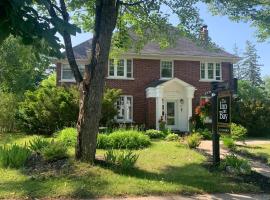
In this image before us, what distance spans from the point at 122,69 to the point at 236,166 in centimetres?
1780

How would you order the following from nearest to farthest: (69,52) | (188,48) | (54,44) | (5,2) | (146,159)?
(5,2) < (54,44) < (69,52) < (146,159) < (188,48)

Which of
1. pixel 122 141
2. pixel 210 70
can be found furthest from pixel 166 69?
pixel 122 141

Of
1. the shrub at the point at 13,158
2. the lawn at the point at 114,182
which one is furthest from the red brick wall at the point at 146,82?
the shrub at the point at 13,158

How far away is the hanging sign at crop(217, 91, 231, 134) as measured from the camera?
38.5 ft

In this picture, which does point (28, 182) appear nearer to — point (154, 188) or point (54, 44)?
point (154, 188)

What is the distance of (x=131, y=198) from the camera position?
8703 millimetres

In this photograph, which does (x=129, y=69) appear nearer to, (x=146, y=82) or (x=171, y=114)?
(x=146, y=82)

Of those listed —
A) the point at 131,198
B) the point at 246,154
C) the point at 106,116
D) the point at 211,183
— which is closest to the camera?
the point at 131,198

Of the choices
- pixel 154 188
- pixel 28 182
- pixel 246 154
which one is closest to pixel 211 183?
pixel 154 188

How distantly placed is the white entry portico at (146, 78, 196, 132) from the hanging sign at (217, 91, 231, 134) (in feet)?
47.7

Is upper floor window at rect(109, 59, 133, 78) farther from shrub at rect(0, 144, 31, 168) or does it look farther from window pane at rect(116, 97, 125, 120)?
shrub at rect(0, 144, 31, 168)

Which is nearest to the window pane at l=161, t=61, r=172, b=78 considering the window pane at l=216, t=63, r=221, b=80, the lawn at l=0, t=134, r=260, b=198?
the window pane at l=216, t=63, r=221, b=80

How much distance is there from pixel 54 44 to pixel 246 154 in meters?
13.2

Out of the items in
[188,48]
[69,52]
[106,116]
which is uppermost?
[188,48]
